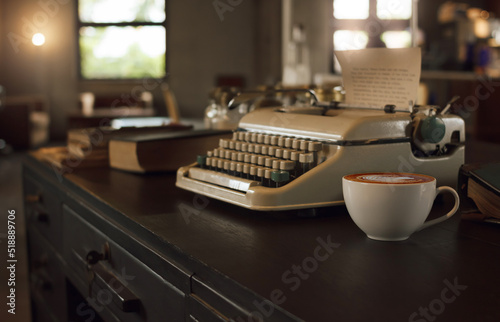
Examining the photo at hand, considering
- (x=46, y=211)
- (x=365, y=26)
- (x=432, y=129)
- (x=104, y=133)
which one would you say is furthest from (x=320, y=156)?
(x=365, y=26)

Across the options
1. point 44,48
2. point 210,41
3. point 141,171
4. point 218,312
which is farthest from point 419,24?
point 218,312

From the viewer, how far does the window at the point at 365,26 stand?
9820 mm

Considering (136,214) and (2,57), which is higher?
(2,57)

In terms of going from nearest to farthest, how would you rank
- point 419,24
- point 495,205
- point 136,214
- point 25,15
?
point 495,205
point 136,214
point 25,15
point 419,24

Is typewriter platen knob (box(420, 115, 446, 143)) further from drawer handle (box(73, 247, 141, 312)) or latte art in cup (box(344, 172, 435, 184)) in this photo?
drawer handle (box(73, 247, 141, 312))

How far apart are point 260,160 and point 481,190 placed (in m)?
0.38

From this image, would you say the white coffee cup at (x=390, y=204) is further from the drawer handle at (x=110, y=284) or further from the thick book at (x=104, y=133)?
the thick book at (x=104, y=133)

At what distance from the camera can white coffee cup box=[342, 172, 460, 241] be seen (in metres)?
0.80

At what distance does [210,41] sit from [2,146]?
4075 mm

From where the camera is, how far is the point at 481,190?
94cm

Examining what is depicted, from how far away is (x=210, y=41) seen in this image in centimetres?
1055

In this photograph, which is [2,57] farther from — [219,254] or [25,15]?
[219,254]

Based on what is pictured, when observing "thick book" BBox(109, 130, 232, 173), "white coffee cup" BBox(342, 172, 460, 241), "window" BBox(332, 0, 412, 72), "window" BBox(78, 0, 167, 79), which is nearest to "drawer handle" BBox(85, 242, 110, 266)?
"thick book" BBox(109, 130, 232, 173)

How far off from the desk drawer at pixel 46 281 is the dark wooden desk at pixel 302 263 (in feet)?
1.74
